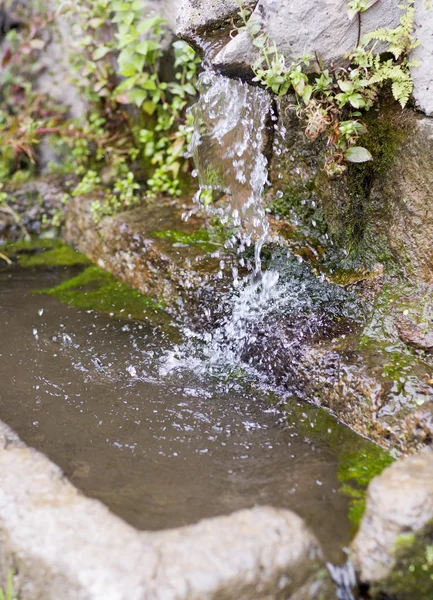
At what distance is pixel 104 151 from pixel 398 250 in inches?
125

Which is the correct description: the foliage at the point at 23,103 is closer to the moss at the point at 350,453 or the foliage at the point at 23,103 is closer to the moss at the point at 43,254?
the moss at the point at 43,254

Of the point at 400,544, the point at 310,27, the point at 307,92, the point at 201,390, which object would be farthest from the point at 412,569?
the point at 310,27

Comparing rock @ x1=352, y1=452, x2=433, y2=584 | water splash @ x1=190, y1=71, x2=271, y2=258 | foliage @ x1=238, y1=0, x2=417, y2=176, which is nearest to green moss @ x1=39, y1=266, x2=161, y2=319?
water splash @ x1=190, y1=71, x2=271, y2=258

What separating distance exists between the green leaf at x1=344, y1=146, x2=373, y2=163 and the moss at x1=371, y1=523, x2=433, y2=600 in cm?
204

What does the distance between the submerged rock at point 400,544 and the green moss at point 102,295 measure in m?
2.49

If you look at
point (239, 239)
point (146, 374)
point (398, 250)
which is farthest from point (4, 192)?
point (398, 250)

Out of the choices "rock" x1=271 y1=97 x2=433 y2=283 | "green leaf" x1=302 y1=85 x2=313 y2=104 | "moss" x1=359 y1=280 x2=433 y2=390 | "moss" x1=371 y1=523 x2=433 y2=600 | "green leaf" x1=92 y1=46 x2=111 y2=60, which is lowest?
"moss" x1=371 y1=523 x2=433 y2=600

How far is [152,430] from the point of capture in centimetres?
A: 290

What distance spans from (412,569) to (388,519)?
19 cm

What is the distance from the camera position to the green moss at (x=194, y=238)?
167 inches

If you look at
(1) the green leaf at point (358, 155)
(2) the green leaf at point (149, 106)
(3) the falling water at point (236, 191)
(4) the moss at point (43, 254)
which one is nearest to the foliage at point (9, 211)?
(4) the moss at point (43, 254)

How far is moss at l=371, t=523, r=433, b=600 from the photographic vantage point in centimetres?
200

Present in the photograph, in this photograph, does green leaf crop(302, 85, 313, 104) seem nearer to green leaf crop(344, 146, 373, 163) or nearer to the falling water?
green leaf crop(344, 146, 373, 163)

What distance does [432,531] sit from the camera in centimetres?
203
